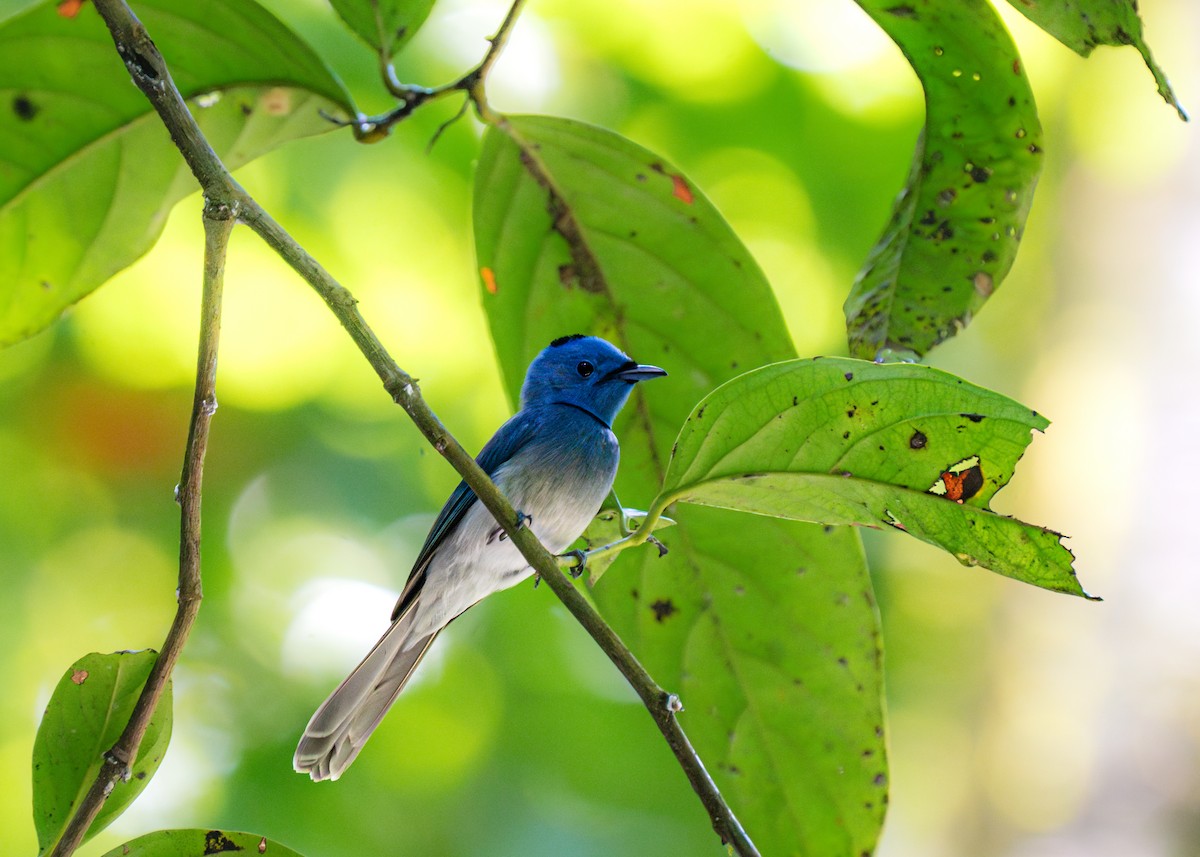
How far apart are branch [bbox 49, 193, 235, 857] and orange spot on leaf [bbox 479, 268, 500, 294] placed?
2.07ft

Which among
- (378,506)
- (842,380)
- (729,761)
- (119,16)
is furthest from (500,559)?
(378,506)

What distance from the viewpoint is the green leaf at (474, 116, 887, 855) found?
5.59 ft

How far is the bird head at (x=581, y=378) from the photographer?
2.53m

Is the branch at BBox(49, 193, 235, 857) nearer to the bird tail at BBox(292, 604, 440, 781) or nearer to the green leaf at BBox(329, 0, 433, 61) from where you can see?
the green leaf at BBox(329, 0, 433, 61)

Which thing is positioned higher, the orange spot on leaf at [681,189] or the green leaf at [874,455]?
the orange spot on leaf at [681,189]

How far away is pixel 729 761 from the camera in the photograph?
1.73 meters

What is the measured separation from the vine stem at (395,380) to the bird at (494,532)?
1028 mm

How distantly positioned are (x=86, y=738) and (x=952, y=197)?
4.61 ft

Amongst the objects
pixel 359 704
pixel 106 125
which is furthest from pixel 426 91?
pixel 359 704

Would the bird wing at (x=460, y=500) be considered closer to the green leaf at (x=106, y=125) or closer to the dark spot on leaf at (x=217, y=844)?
the green leaf at (x=106, y=125)

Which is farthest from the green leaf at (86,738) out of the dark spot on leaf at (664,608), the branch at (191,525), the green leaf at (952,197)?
the green leaf at (952,197)

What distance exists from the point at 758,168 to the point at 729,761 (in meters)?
3.63

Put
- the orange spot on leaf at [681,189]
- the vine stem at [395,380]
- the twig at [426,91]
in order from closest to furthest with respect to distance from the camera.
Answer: the vine stem at [395,380]
the twig at [426,91]
the orange spot on leaf at [681,189]

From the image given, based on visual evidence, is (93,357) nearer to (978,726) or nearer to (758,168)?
(758,168)
